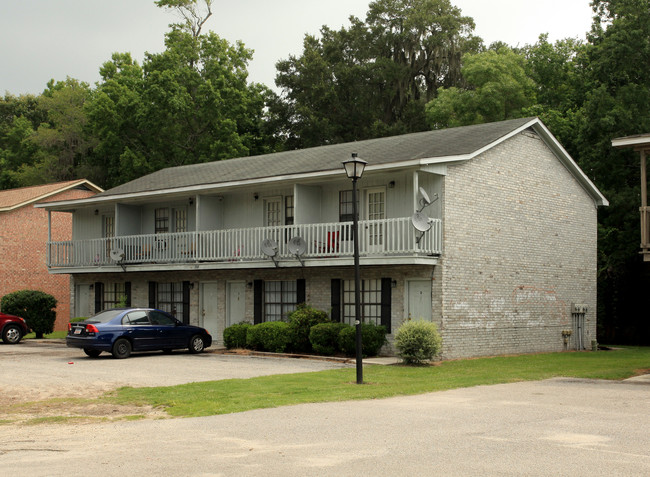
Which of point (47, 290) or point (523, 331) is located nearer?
point (523, 331)

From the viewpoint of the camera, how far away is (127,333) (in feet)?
74.3

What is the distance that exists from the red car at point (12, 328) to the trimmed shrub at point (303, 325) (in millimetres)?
10937

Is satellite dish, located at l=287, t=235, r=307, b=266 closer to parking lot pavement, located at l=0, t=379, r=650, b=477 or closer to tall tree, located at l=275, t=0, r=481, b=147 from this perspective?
parking lot pavement, located at l=0, t=379, r=650, b=477

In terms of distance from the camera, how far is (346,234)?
24359 mm

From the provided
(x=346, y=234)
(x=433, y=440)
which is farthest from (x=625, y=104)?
(x=433, y=440)

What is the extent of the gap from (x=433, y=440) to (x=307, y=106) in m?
43.7

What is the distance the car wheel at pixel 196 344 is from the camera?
2458 cm

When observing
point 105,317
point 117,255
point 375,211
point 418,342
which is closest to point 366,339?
point 418,342

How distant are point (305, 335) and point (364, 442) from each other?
14.5m

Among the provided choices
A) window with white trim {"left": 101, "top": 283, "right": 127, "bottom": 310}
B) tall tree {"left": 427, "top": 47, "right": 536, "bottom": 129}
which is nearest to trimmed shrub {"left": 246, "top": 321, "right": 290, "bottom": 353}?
window with white trim {"left": 101, "top": 283, "right": 127, "bottom": 310}

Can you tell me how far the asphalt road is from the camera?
8.11 metres

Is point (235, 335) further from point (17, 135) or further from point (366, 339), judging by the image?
point (17, 135)

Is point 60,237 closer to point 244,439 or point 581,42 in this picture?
point 581,42

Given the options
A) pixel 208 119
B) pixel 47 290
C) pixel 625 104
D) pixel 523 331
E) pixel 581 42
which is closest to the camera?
pixel 523 331
